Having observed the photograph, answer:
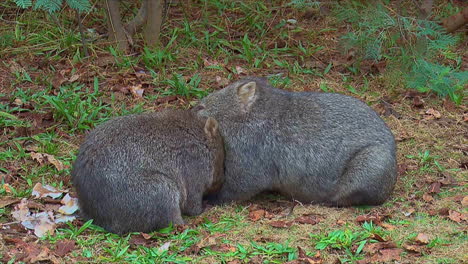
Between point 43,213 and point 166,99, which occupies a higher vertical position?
point 166,99

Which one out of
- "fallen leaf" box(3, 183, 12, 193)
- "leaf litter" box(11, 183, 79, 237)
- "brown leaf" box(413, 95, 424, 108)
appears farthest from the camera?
"brown leaf" box(413, 95, 424, 108)

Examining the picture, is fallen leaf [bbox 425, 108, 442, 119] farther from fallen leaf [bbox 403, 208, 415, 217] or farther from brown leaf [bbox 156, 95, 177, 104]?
brown leaf [bbox 156, 95, 177, 104]

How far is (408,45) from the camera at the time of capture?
9094 mm

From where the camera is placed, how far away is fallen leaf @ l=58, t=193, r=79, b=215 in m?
6.49

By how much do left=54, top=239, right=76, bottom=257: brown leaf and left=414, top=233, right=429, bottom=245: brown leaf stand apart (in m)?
2.71

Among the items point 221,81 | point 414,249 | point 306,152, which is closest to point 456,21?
point 221,81

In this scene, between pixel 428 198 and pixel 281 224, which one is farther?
pixel 428 198

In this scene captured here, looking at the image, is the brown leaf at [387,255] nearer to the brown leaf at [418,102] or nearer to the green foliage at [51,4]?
the brown leaf at [418,102]

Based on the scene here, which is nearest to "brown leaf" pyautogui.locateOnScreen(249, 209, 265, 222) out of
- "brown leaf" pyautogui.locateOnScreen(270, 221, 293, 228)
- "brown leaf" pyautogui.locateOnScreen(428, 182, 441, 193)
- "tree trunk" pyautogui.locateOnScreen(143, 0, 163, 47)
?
"brown leaf" pyautogui.locateOnScreen(270, 221, 293, 228)

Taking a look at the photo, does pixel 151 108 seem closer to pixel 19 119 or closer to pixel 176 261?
pixel 19 119

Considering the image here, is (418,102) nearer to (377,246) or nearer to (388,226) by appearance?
(388,226)

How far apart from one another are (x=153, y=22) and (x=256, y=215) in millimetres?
3842

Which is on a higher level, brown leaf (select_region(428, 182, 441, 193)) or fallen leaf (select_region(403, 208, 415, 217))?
fallen leaf (select_region(403, 208, 415, 217))

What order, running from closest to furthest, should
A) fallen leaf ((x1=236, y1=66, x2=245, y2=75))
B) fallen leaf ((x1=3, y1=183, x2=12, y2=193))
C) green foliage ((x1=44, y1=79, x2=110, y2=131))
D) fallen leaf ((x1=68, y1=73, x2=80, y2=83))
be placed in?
fallen leaf ((x1=3, y1=183, x2=12, y2=193)) < green foliage ((x1=44, y1=79, x2=110, y2=131)) < fallen leaf ((x1=68, y1=73, x2=80, y2=83)) < fallen leaf ((x1=236, y1=66, x2=245, y2=75))
